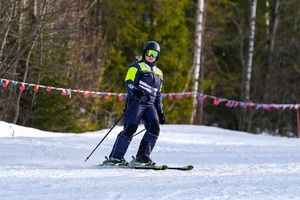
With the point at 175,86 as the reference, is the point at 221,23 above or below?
above

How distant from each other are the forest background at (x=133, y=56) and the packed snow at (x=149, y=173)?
17.1ft

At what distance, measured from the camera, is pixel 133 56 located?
24.9 metres

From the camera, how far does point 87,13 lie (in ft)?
73.8

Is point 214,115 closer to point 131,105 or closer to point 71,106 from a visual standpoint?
point 71,106

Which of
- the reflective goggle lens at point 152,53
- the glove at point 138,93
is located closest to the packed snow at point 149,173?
the glove at point 138,93

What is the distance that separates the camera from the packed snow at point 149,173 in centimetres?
654

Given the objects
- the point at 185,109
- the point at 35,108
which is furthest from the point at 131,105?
the point at 185,109

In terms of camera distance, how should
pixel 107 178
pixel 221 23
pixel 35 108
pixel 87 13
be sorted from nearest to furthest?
pixel 107 178, pixel 35 108, pixel 87 13, pixel 221 23

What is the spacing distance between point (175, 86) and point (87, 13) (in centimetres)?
467

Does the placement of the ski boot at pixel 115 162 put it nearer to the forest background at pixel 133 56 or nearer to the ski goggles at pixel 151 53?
the ski goggles at pixel 151 53

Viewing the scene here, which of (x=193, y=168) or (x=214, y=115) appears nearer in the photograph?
(x=193, y=168)

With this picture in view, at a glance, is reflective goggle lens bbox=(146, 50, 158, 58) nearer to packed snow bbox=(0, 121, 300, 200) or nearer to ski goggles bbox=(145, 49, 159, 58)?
ski goggles bbox=(145, 49, 159, 58)

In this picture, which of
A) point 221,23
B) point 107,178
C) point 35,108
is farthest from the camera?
point 221,23

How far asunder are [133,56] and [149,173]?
17.0m
